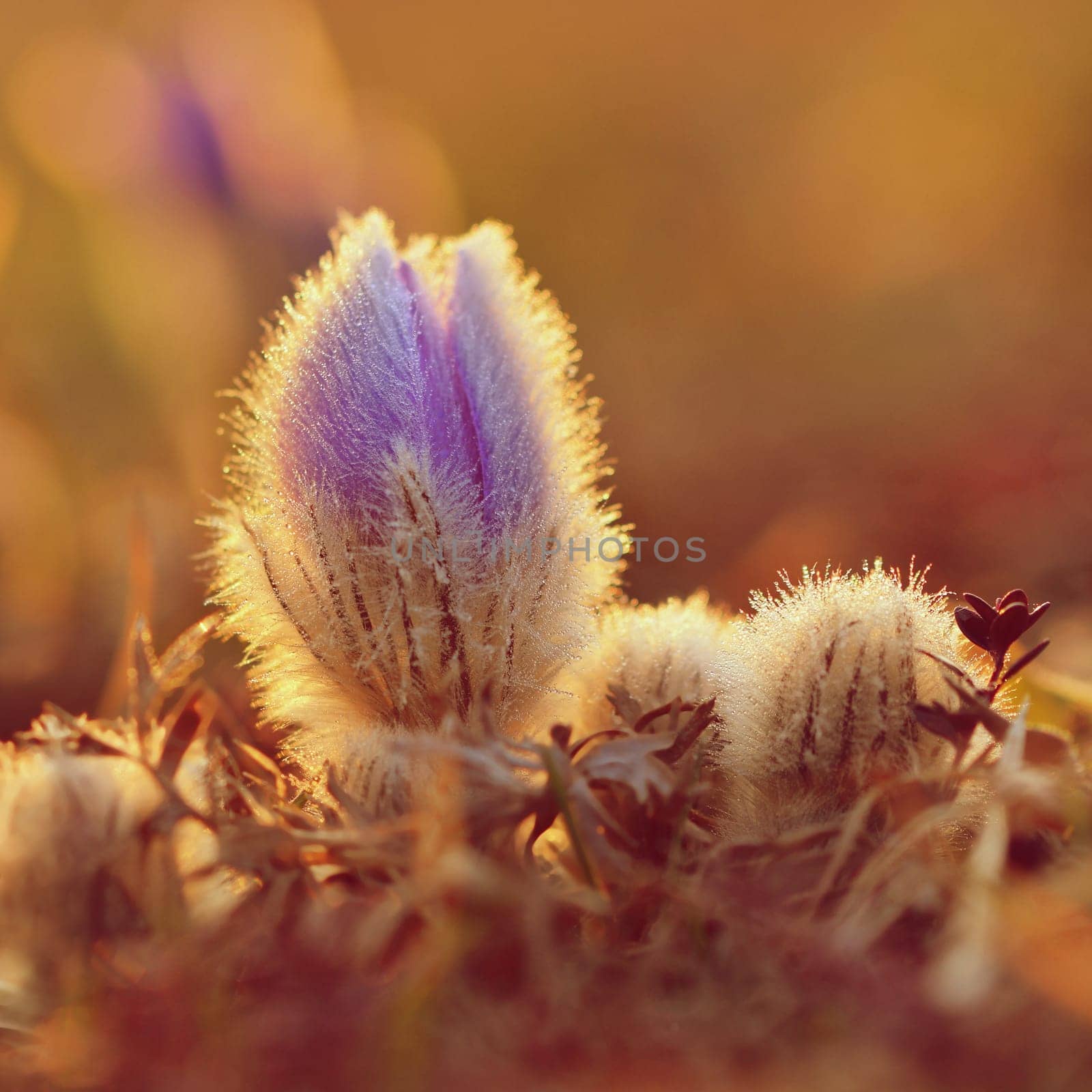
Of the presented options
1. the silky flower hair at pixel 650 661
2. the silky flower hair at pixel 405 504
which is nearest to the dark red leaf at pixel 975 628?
the silky flower hair at pixel 650 661

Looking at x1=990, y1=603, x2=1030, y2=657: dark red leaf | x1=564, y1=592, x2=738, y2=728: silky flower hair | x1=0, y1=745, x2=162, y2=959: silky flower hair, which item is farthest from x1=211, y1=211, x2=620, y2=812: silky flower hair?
x1=990, y1=603, x2=1030, y2=657: dark red leaf

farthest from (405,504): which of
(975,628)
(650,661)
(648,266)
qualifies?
(648,266)

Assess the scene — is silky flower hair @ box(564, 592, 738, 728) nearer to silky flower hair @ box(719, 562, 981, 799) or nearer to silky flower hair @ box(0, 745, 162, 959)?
silky flower hair @ box(719, 562, 981, 799)

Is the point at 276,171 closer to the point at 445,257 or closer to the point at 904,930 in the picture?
the point at 445,257

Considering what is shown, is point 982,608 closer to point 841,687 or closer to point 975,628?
point 975,628

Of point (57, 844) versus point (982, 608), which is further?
point (982, 608)

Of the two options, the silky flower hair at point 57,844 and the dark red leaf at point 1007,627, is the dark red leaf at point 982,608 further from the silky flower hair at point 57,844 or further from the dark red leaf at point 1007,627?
the silky flower hair at point 57,844
